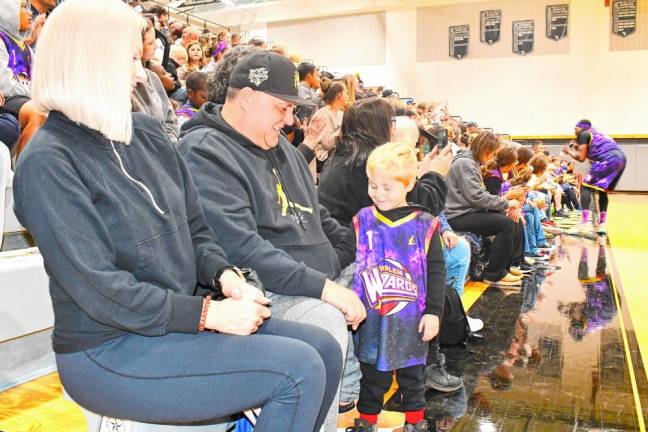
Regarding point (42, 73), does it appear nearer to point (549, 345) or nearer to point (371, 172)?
point (371, 172)

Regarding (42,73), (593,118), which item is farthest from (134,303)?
(593,118)

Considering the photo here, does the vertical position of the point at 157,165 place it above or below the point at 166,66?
below

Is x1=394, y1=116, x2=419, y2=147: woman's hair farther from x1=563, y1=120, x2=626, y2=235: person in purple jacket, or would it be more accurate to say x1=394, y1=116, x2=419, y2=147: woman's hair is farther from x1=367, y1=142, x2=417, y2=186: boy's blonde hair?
x1=563, y1=120, x2=626, y2=235: person in purple jacket

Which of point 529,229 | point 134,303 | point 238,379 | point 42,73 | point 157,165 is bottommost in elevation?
point 529,229

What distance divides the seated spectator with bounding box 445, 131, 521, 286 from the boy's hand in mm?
2822

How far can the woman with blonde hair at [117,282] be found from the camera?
1.28 metres

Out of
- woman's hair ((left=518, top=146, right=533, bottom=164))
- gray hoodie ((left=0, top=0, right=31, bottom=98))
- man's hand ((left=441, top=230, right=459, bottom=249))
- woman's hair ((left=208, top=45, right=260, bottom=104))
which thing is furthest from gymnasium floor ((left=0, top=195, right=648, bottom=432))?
woman's hair ((left=518, top=146, right=533, bottom=164))

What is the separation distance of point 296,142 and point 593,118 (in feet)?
44.6

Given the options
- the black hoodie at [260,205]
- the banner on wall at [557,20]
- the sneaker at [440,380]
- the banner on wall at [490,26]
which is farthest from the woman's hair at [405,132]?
the banner on wall at [490,26]

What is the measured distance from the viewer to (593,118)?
15891 millimetres

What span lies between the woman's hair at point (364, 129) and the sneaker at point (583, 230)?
6313 mm

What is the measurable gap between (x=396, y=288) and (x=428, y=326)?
0.63 feet

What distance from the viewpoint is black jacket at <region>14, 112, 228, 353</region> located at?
1267mm

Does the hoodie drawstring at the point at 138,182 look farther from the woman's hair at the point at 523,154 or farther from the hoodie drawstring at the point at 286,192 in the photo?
the woman's hair at the point at 523,154
